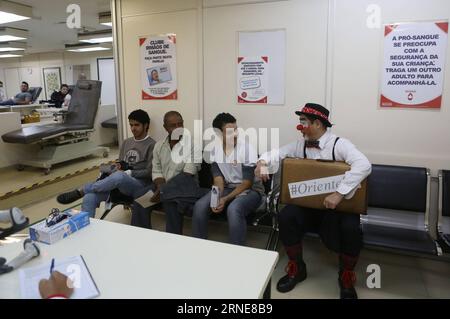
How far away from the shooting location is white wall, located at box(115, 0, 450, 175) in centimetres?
257

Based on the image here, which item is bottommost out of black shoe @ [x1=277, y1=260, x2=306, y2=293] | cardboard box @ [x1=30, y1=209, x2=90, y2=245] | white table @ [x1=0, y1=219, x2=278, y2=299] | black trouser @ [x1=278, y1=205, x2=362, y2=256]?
black shoe @ [x1=277, y1=260, x2=306, y2=293]

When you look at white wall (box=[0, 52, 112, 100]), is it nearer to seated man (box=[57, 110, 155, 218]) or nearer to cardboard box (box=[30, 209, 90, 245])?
seated man (box=[57, 110, 155, 218])

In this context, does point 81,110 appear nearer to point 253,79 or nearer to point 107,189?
point 107,189

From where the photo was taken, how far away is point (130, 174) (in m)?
3.20

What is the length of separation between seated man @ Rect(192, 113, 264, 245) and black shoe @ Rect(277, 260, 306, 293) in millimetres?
396

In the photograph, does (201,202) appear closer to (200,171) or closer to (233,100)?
(200,171)

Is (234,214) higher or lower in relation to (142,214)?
higher

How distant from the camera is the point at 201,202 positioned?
2693 millimetres

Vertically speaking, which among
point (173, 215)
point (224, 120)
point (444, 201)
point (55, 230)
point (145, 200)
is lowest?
point (173, 215)

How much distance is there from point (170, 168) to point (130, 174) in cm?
43

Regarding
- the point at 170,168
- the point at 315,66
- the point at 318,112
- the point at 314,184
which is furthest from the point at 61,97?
the point at 314,184

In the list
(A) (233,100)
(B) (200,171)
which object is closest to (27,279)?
(B) (200,171)

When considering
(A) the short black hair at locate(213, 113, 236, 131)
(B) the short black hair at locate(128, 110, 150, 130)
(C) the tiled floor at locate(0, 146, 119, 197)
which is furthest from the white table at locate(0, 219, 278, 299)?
(C) the tiled floor at locate(0, 146, 119, 197)

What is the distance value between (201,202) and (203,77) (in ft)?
4.17
